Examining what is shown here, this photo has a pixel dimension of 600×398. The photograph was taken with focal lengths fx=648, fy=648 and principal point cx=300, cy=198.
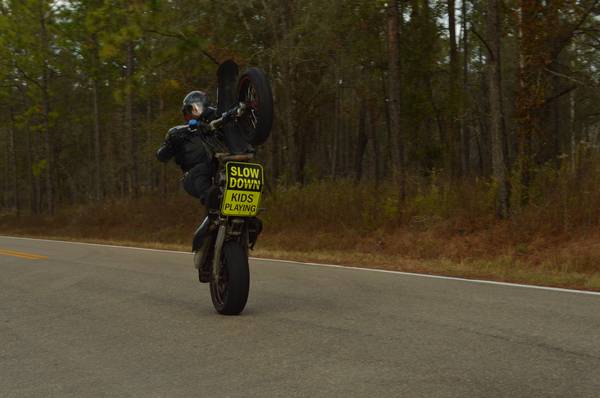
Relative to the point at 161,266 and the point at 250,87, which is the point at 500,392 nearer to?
the point at 250,87

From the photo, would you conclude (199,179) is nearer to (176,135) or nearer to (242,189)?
(176,135)

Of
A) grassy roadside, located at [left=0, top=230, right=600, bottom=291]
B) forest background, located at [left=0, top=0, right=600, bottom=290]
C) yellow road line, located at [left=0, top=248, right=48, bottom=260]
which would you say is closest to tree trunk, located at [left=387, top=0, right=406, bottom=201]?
forest background, located at [left=0, top=0, right=600, bottom=290]

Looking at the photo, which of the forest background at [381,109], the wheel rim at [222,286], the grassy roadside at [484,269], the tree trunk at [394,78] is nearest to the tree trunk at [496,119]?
the forest background at [381,109]

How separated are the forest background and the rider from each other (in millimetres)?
4639

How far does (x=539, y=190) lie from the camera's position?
1364 cm

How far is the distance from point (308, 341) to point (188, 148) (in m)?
2.57

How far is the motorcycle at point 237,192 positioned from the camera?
19.9 feet

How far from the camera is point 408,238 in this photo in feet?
48.9

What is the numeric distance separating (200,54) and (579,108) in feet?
71.8

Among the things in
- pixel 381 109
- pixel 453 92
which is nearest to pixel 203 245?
pixel 453 92

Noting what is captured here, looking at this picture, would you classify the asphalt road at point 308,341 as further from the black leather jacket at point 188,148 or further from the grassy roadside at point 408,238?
the grassy roadside at point 408,238

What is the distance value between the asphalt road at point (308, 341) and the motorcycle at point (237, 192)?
15.2 inches

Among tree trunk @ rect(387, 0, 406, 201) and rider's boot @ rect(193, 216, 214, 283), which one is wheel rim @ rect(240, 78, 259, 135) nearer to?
rider's boot @ rect(193, 216, 214, 283)

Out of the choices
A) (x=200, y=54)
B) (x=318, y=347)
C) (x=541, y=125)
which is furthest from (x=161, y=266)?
(x=200, y=54)
